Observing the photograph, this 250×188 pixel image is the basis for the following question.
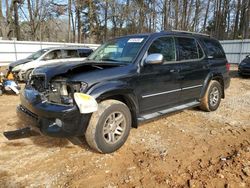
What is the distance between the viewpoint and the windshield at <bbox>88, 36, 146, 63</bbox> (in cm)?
418

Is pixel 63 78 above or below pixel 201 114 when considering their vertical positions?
above

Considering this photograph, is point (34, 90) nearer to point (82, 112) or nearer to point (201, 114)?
point (82, 112)

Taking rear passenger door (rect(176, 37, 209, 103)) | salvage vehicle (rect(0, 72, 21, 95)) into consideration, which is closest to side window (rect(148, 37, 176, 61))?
rear passenger door (rect(176, 37, 209, 103))

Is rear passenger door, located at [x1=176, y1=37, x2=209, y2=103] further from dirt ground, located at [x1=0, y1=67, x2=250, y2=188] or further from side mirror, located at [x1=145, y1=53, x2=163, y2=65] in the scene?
side mirror, located at [x1=145, y1=53, x2=163, y2=65]

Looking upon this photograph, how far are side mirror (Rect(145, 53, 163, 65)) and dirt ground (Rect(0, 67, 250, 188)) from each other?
4.46ft

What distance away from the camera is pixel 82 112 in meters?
3.14

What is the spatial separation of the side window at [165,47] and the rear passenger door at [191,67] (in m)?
0.17

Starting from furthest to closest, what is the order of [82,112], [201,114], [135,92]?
1. [201,114]
2. [135,92]
3. [82,112]

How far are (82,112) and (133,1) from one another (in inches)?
1257

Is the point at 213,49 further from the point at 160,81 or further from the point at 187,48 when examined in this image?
the point at 160,81

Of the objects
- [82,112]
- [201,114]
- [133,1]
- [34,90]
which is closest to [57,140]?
[34,90]

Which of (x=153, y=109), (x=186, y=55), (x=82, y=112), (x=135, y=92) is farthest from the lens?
(x=186, y=55)

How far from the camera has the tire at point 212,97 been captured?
5.64 metres

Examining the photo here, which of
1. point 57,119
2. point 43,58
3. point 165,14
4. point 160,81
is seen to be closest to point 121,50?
point 160,81
